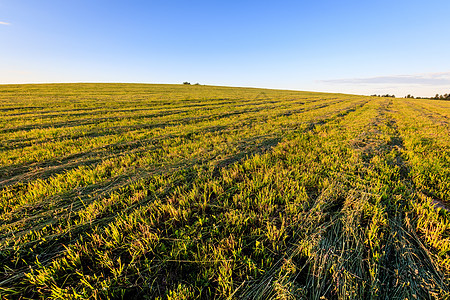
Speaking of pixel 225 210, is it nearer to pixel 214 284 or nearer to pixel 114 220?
pixel 214 284

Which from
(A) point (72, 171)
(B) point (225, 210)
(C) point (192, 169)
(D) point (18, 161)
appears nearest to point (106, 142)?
(D) point (18, 161)

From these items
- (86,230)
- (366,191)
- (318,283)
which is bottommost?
(86,230)

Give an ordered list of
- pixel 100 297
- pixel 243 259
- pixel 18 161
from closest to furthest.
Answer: pixel 100 297 < pixel 243 259 < pixel 18 161

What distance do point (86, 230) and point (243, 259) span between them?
2.09 m

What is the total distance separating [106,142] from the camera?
6062 millimetres

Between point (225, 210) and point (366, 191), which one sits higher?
point (366, 191)

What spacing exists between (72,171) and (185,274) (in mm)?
3817

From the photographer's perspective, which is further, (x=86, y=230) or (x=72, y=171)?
(x=72, y=171)

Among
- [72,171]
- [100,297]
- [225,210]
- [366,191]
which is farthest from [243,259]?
[72,171]

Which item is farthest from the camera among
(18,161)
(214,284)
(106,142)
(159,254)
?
(106,142)

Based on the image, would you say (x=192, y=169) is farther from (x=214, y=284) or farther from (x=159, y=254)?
(x=214, y=284)

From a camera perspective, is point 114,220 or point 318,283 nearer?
point 318,283

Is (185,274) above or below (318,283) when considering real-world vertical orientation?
below

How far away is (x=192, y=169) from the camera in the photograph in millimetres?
3891
